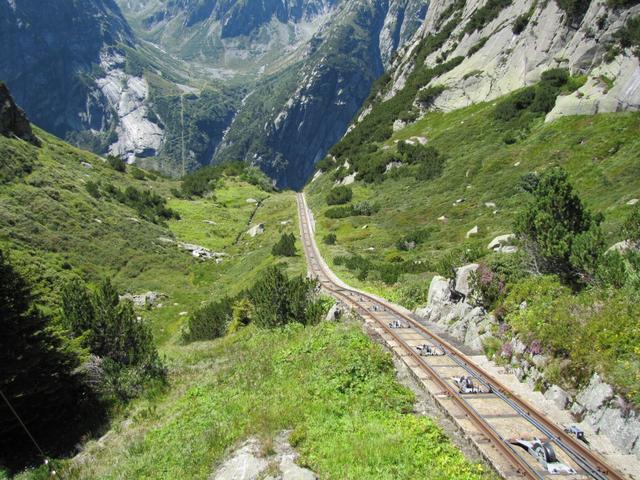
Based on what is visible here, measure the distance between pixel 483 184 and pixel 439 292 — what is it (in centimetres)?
2941

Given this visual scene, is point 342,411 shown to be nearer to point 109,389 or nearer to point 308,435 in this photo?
point 308,435

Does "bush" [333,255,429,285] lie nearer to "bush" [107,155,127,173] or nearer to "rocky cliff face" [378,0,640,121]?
"rocky cliff face" [378,0,640,121]

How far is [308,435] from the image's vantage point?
391 inches

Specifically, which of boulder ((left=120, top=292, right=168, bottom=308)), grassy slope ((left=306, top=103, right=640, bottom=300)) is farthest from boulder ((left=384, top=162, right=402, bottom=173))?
boulder ((left=120, top=292, right=168, bottom=308))

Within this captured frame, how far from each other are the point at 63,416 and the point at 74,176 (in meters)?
55.9

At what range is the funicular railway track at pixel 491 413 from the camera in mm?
8211

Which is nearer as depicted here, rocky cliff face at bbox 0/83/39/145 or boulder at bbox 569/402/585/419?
boulder at bbox 569/402/585/419

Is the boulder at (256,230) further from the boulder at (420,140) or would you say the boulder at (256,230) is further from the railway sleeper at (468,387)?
the railway sleeper at (468,387)

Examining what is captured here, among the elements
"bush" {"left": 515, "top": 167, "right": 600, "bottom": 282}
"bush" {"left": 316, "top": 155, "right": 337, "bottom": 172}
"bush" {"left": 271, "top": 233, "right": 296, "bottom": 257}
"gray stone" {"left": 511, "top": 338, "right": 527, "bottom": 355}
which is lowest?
"gray stone" {"left": 511, "top": 338, "right": 527, "bottom": 355}

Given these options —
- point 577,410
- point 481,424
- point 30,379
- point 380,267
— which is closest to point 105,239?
point 380,267

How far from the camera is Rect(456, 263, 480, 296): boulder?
17.8 meters

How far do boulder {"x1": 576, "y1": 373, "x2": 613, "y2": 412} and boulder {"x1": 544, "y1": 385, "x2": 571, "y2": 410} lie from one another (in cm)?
33

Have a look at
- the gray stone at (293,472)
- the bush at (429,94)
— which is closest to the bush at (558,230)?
the gray stone at (293,472)

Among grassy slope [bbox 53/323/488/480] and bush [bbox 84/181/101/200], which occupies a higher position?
bush [bbox 84/181/101/200]
